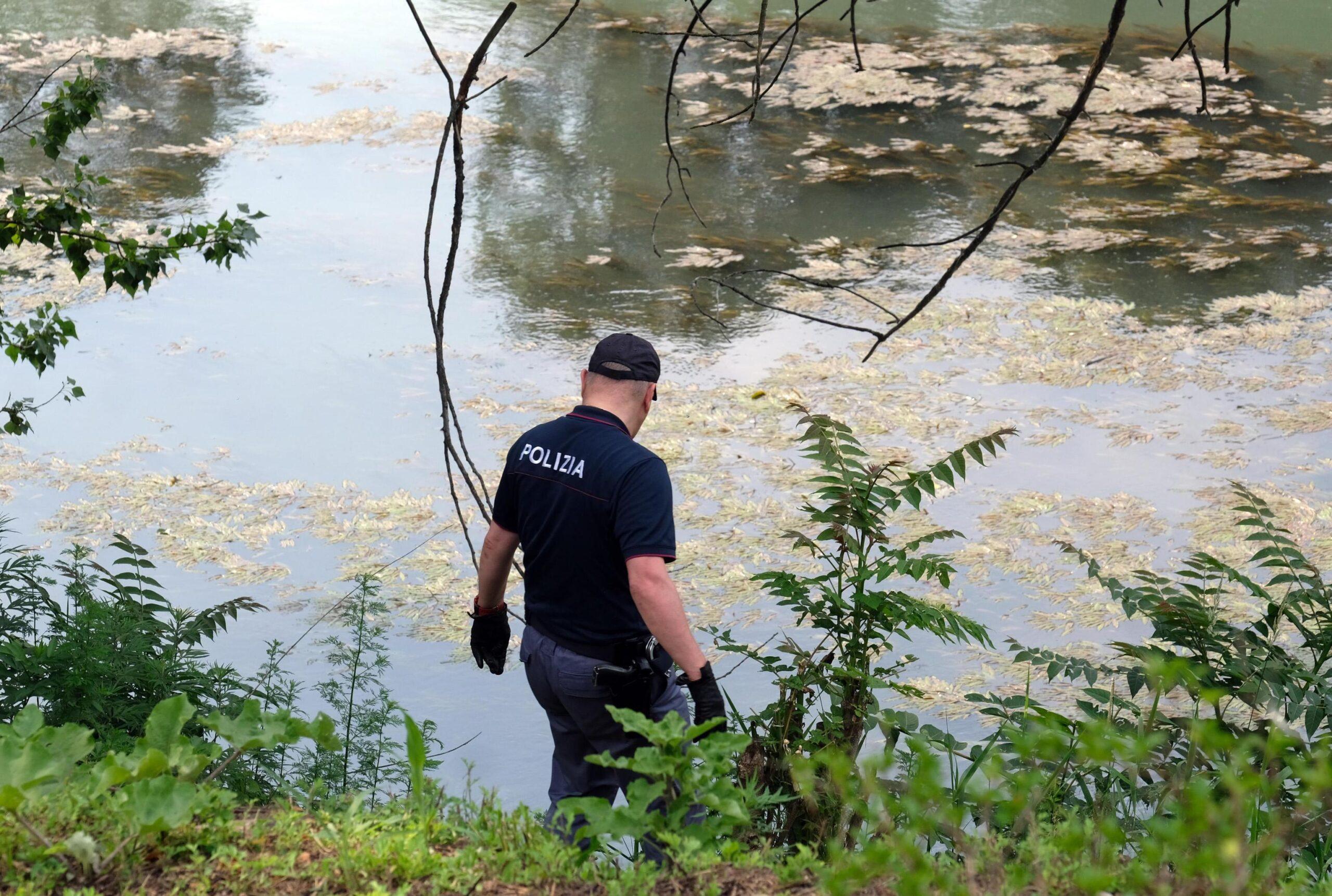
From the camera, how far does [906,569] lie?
299 centimetres

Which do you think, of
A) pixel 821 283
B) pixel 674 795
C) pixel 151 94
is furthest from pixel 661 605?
pixel 151 94

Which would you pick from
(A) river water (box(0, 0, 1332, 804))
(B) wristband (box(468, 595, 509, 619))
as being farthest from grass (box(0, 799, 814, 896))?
(A) river water (box(0, 0, 1332, 804))

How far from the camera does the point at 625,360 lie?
296 cm

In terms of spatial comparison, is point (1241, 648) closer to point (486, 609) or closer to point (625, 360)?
point (625, 360)

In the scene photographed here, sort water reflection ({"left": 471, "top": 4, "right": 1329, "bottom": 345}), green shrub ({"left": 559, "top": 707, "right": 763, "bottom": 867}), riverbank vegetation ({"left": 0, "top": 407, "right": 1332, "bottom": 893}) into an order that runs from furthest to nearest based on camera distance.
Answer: water reflection ({"left": 471, "top": 4, "right": 1329, "bottom": 345}) < green shrub ({"left": 559, "top": 707, "right": 763, "bottom": 867}) < riverbank vegetation ({"left": 0, "top": 407, "right": 1332, "bottom": 893})

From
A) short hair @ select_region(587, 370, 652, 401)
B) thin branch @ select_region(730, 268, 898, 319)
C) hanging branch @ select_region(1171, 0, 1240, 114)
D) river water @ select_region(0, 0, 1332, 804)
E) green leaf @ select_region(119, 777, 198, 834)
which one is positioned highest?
hanging branch @ select_region(1171, 0, 1240, 114)

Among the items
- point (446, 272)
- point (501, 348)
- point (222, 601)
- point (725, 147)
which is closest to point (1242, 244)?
point (725, 147)

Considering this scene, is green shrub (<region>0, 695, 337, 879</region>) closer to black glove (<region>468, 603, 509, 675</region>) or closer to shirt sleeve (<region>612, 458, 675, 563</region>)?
shirt sleeve (<region>612, 458, 675, 563</region>)

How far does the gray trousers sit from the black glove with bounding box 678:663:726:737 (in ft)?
0.41

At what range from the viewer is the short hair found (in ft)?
9.76

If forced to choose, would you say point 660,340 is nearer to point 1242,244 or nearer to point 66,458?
point 66,458

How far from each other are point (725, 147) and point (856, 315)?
3.23 m

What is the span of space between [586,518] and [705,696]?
521 mm

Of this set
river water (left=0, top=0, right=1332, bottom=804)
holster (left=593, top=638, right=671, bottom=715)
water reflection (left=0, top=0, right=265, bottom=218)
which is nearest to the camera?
holster (left=593, top=638, right=671, bottom=715)
